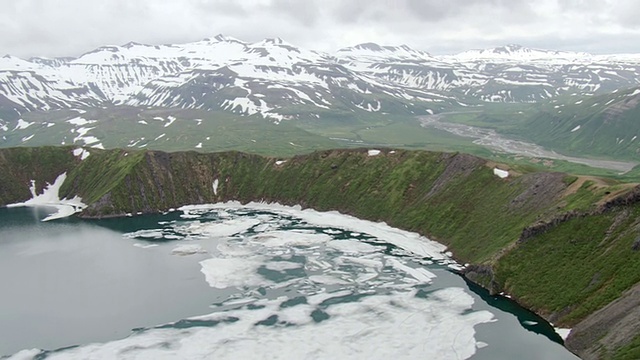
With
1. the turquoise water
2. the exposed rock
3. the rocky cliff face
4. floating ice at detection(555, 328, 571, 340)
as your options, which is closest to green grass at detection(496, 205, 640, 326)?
the rocky cliff face

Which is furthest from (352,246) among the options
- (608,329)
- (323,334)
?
(608,329)

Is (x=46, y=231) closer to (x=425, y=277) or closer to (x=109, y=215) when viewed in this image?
(x=109, y=215)

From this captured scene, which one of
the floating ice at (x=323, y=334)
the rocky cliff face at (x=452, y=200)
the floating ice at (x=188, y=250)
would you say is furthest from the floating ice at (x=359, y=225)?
the floating ice at (x=188, y=250)

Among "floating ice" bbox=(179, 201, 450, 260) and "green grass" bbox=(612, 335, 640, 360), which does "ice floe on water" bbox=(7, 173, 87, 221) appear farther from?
"green grass" bbox=(612, 335, 640, 360)

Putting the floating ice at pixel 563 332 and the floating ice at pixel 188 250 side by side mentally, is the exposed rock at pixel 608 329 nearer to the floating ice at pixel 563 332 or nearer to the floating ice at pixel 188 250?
the floating ice at pixel 563 332

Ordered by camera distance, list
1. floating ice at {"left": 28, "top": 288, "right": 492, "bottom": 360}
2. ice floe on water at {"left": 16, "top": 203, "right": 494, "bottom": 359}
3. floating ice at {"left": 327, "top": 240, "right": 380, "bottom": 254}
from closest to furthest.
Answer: floating ice at {"left": 28, "top": 288, "right": 492, "bottom": 360} → ice floe on water at {"left": 16, "top": 203, "right": 494, "bottom": 359} → floating ice at {"left": 327, "top": 240, "right": 380, "bottom": 254}

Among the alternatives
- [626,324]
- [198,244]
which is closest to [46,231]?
[198,244]
